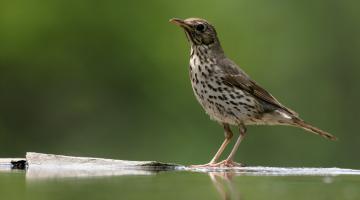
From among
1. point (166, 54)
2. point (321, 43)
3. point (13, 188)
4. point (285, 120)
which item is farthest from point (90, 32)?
point (13, 188)

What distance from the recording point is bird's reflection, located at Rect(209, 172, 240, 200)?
26.8ft

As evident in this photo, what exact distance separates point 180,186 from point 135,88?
21.2 m

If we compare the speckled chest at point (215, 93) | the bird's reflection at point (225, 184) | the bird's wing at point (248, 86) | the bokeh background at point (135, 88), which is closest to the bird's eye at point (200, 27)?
the speckled chest at point (215, 93)

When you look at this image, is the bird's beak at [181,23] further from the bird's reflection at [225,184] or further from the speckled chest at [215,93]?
the bird's reflection at [225,184]

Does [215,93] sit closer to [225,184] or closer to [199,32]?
[199,32]

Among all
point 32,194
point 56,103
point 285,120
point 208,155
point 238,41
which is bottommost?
point 32,194

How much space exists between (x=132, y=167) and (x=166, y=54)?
1959cm

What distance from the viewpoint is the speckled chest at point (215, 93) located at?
1336 cm

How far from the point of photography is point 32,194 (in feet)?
26.4

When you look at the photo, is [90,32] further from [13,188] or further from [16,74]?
[13,188]

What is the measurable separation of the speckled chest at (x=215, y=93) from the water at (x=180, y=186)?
3263 millimetres

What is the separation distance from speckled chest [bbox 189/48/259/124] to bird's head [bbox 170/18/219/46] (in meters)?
0.11

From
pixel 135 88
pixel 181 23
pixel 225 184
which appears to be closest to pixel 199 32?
pixel 181 23

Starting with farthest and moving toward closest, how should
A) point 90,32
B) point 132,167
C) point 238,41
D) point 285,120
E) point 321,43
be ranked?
point 321,43 < point 238,41 < point 90,32 < point 285,120 < point 132,167
